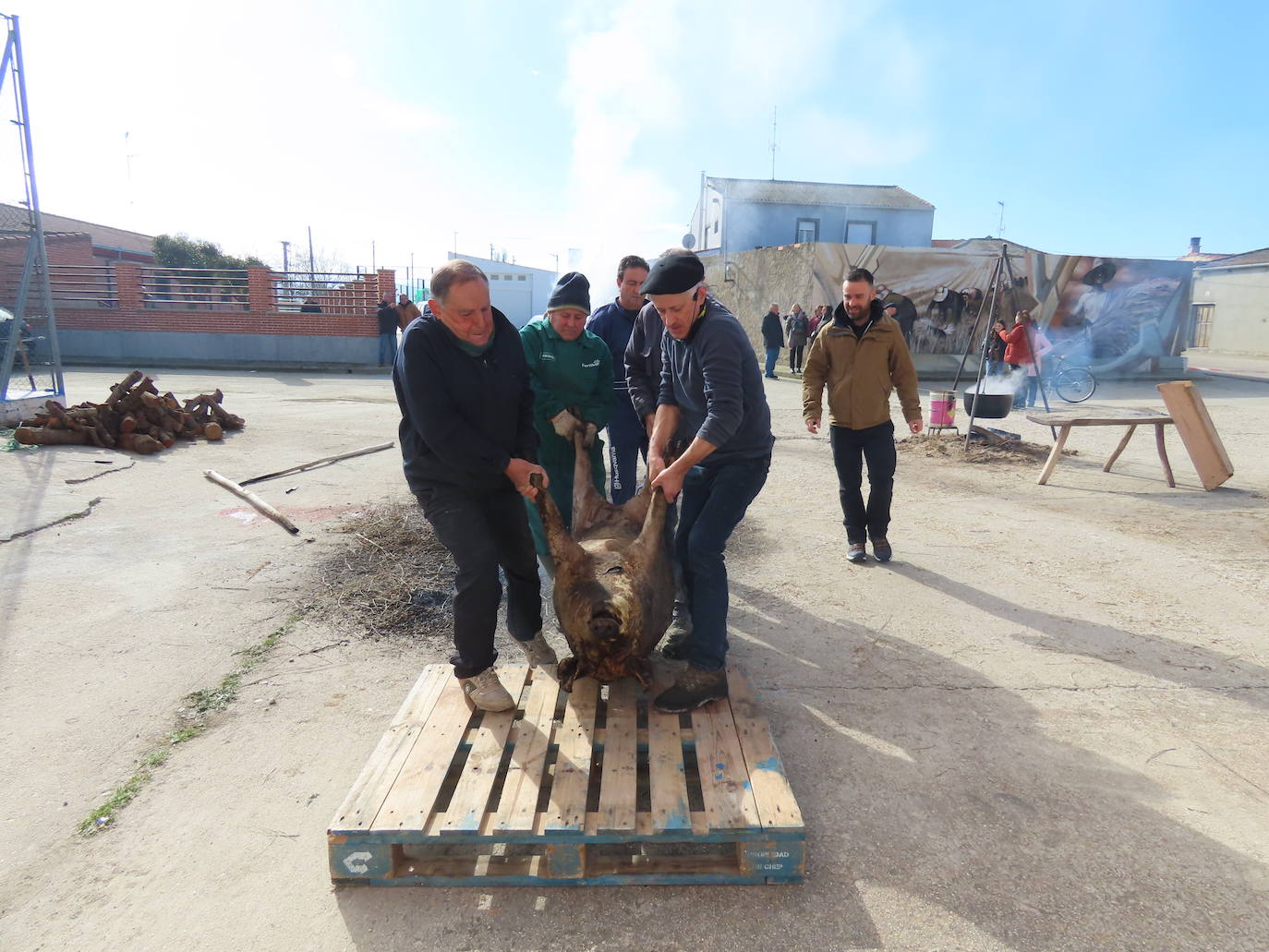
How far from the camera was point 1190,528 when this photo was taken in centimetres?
622

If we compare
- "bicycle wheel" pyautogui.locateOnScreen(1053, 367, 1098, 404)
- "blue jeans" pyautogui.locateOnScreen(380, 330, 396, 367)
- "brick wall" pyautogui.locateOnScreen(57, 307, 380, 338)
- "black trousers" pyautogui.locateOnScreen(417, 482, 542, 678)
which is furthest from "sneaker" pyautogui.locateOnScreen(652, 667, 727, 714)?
"brick wall" pyautogui.locateOnScreen(57, 307, 380, 338)

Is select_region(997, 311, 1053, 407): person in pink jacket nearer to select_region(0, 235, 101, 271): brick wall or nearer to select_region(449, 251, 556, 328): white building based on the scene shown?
select_region(0, 235, 101, 271): brick wall

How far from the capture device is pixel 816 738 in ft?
10.5

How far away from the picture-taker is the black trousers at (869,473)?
5266mm

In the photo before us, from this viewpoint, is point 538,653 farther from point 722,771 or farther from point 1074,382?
point 1074,382

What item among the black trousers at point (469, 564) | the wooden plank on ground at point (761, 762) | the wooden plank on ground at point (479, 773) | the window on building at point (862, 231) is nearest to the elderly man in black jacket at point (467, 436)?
the black trousers at point (469, 564)

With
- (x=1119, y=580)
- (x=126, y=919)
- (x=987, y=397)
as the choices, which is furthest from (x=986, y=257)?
(x=126, y=919)

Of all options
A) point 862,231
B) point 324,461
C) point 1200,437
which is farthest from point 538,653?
point 862,231

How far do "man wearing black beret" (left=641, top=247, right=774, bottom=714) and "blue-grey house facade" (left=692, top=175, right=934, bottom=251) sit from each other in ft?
116

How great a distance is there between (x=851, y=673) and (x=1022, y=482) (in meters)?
5.29

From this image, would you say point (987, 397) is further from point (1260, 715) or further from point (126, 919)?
point (126, 919)

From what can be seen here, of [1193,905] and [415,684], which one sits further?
[415,684]

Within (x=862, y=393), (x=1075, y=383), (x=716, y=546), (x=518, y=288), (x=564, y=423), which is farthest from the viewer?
(x=518, y=288)

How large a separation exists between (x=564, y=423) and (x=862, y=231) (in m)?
37.3
